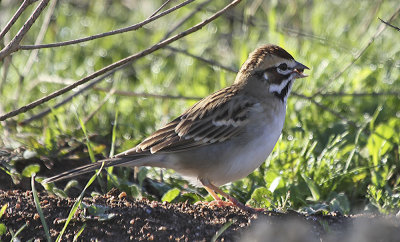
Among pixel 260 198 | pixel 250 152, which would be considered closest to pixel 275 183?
pixel 260 198

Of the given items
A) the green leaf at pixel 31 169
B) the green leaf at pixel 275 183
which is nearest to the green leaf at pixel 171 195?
the green leaf at pixel 275 183

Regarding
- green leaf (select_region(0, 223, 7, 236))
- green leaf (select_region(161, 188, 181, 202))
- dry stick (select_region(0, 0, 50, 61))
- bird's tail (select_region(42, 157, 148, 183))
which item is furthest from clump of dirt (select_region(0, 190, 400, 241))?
dry stick (select_region(0, 0, 50, 61))

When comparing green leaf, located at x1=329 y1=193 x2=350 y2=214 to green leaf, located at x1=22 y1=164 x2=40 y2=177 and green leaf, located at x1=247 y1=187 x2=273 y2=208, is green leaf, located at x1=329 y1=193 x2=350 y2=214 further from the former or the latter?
green leaf, located at x1=22 y1=164 x2=40 y2=177

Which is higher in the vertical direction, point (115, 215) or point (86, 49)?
point (86, 49)

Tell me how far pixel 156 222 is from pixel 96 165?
31.0 inches

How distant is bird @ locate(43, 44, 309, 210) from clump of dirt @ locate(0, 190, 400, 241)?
32 centimetres

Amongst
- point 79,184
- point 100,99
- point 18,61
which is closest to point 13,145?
point 79,184

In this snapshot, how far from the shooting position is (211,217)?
13.6 ft

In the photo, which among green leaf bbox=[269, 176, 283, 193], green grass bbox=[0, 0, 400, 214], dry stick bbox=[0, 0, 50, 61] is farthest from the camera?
green grass bbox=[0, 0, 400, 214]

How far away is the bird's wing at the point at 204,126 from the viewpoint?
15.9 feet

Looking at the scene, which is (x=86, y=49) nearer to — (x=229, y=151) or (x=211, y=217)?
(x=229, y=151)

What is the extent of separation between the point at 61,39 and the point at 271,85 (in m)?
3.97

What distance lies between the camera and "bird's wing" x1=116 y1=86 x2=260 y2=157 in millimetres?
4836

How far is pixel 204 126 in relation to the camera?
4938mm
